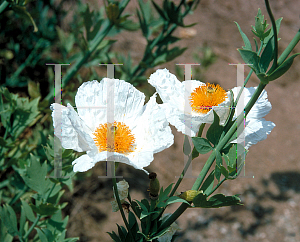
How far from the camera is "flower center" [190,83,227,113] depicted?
659 millimetres

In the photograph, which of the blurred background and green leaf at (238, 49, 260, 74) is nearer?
green leaf at (238, 49, 260, 74)

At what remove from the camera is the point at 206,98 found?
0.67m

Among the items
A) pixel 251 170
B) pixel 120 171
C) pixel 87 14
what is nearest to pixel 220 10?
pixel 251 170

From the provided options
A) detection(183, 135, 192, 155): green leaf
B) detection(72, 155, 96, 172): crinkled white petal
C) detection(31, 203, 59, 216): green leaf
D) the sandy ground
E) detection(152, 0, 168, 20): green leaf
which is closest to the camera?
detection(72, 155, 96, 172): crinkled white petal

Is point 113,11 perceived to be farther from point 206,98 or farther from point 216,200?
point 216,200

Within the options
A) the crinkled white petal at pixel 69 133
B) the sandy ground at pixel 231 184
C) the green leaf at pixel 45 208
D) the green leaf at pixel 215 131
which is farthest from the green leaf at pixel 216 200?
the sandy ground at pixel 231 184

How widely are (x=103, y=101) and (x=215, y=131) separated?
246 millimetres

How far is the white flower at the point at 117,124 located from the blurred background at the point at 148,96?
0.66 meters

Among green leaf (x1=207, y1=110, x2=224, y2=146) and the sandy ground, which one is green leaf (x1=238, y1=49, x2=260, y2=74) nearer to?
green leaf (x1=207, y1=110, x2=224, y2=146)

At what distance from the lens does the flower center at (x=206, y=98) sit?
25.9 inches

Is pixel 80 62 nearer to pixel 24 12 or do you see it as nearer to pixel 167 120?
pixel 24 12

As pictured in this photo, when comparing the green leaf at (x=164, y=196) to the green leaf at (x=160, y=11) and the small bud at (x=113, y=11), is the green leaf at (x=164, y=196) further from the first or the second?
the green leaf at (x=160, y=11)

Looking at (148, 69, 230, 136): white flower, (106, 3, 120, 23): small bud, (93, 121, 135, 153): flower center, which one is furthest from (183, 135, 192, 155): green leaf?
(106, 3, 120, 23): small bud

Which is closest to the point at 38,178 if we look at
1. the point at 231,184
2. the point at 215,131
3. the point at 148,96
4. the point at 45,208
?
the point at 45,208
